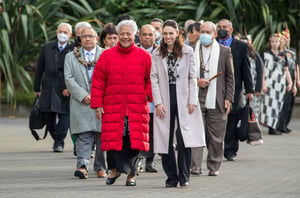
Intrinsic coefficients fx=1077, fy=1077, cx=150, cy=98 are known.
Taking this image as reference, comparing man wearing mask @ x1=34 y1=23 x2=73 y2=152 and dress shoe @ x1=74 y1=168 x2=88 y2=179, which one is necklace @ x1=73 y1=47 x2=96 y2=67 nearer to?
dress shoe @ x1=74 y1=168 x2=88 y2=179

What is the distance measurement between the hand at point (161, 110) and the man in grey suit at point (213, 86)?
55.2 inches

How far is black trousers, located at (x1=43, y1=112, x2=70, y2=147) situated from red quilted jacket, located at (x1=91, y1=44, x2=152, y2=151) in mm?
4319

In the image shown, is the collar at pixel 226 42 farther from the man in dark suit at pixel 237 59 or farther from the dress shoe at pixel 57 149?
the dress shoe at pixel 57 149

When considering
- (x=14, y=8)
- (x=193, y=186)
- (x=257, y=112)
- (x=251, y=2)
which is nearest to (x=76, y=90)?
(x=193, y=186)

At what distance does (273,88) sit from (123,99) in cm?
885

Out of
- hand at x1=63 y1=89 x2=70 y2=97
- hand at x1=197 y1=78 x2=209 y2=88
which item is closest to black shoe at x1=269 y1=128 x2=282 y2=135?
hand at x1=63 y1=89 x2=70 y2=97

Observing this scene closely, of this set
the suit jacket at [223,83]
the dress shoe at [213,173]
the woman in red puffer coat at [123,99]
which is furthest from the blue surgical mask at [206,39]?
the dress shoe at [213,173]

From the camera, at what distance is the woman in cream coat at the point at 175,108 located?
10578mm

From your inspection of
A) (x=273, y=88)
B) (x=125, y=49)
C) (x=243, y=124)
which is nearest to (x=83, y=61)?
(x=125, y=49)

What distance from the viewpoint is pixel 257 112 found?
19453 mm

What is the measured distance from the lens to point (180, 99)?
10602mm

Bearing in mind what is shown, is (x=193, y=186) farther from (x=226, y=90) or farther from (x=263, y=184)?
(x=226, y=90)

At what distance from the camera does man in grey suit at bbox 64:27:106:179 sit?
11586 mm

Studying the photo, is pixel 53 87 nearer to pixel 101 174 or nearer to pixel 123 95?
pixel 101 174
